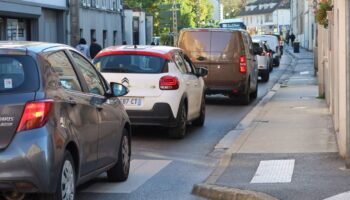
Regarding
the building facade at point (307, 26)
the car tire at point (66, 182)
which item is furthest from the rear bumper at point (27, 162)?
the building facade at point (307, 26)

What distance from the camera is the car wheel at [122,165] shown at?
870 centimetres

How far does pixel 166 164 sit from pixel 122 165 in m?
1.59

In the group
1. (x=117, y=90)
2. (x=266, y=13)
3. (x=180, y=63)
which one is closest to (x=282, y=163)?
(x=117, y=90)

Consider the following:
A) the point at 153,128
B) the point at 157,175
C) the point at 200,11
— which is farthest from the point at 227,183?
the point at 200,11

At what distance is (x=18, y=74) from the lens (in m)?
6.56

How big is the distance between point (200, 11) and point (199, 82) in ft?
201

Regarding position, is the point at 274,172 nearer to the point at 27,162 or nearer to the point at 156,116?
the point at 27,162

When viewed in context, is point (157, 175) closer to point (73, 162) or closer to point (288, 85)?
point (73, 162)

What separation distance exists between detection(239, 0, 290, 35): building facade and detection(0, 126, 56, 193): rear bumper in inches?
5895

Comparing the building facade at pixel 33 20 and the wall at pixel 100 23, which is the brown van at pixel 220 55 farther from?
the wall at pixel 100 23

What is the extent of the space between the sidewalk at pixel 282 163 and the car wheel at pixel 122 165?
3.34 feet

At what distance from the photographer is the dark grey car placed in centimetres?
624

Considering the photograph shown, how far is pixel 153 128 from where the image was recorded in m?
14.3

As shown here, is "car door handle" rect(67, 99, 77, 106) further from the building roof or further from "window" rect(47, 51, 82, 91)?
the building roof
